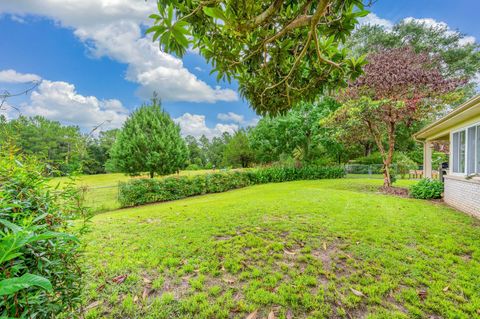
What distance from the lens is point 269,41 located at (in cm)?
284

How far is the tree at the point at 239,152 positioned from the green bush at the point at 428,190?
16976 mm

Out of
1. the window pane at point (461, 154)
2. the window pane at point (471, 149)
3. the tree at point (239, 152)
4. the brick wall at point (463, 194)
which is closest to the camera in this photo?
the brick wall at point (463, 194)

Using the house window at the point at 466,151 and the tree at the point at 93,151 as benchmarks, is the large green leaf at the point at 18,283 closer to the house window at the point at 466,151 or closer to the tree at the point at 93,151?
the tree at the point at 93,151

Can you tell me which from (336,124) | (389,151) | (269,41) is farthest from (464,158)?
(269,41)

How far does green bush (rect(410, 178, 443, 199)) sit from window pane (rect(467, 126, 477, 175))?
7.72 ft

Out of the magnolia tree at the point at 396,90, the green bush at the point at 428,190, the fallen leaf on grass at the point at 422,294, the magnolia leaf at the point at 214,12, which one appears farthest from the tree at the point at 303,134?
the magnolia leaf at the point at 214,12

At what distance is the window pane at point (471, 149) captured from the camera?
585cm

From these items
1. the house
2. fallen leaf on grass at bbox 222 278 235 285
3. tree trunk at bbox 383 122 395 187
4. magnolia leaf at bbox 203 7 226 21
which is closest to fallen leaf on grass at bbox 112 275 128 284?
fallen leaf on grass at bbox 222 278 235 285

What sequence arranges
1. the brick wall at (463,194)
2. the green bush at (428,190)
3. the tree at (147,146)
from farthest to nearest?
1. the tree at (147,146)
2. the green bush at (428,190)
3. the brick wall at (463,194)

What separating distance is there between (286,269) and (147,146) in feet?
38.2

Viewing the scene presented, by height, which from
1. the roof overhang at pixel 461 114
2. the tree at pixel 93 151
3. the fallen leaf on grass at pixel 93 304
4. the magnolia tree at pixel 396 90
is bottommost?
the fallen leaf on grass at pixel 93 304

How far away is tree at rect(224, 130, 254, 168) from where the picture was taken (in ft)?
80.7

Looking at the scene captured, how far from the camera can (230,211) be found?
573 cm

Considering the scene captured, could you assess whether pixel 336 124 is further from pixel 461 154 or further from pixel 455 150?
pixel 461 154
